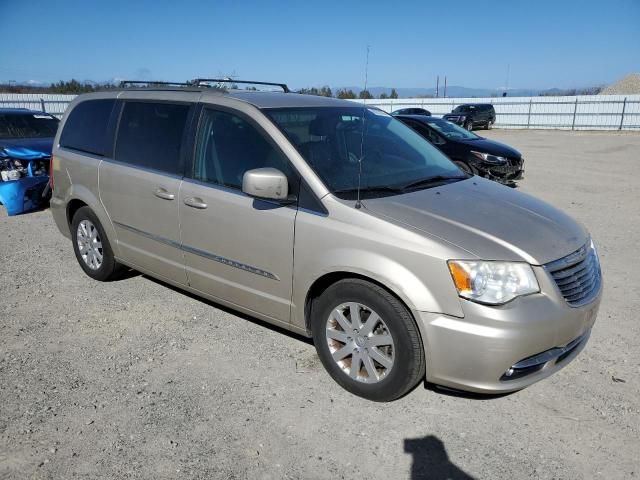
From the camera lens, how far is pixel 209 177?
3.80 meters

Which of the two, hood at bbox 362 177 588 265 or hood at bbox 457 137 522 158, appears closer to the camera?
hood at bbox 362 177 588 265

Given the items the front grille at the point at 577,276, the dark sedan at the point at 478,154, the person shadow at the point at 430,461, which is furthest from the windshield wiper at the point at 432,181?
the dark sedan at the point at 478,154

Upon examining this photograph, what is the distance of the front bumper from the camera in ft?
8.76

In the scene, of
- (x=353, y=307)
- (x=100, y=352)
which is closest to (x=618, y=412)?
(x=353, y=307)

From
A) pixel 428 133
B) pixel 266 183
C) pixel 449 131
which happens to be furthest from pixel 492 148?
pixel 266 183

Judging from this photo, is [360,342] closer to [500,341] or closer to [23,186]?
[500,341]

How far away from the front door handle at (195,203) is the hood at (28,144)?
6142mm

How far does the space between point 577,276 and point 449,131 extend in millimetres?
8624

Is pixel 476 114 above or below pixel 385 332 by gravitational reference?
above

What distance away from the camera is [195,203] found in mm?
3795

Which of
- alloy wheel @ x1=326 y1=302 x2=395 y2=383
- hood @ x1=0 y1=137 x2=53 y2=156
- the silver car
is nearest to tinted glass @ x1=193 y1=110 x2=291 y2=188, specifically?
the silver car

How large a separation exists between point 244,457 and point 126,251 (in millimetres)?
2629

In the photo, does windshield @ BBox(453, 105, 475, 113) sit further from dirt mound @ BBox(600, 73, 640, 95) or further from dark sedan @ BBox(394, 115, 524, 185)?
dirt mound @ BBox(600, 73, 640, 95)

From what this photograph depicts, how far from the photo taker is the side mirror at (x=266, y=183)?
3135 mm
